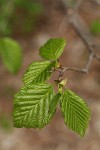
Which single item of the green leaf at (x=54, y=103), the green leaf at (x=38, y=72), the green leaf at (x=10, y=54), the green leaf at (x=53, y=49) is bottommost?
the green leaf at (x=54, y=103)

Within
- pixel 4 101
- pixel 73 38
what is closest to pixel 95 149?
pixel 4 101

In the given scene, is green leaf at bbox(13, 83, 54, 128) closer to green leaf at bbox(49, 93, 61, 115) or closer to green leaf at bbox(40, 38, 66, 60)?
green leaf at bbox(49, 93, 61, 115)

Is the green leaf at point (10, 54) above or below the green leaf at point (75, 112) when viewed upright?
above

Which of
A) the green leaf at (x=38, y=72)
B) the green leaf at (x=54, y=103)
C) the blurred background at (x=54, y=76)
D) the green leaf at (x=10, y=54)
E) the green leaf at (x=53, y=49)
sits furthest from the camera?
the blurred background at (x=54, y=76)

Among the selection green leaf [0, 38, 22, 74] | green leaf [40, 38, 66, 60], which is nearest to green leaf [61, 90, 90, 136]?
green leaf [40, 38, 66, 60]

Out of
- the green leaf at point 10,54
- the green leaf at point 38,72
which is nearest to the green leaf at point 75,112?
the green leaf at point 38,72

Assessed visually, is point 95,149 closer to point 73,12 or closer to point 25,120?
point 73,12

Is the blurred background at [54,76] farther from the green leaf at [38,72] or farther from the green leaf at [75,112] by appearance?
the green leaf at [75,112]

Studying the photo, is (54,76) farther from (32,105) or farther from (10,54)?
(32,105)
